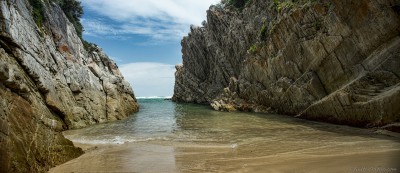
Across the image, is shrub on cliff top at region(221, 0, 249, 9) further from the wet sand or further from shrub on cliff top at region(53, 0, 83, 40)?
the wet sand

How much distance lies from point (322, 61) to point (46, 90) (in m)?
21.8

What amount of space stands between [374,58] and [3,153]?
806 inches

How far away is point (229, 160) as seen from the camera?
954 cm

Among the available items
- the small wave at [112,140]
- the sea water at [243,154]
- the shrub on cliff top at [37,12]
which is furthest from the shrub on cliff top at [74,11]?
the sea water at [243,154]

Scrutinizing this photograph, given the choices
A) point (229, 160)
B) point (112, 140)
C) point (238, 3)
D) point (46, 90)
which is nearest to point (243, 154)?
point (229, 160)

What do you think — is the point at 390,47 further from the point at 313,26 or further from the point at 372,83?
the point at 313,26

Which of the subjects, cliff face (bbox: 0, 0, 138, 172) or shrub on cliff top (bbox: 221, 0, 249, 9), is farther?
shrub on cliff top (bbox: 221, 0, 249, 9)

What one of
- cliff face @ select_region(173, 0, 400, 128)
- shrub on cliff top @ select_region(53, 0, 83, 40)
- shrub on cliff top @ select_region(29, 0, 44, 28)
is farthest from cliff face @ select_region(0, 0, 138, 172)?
cliff face @ select_region(173, 0, 400, 128)

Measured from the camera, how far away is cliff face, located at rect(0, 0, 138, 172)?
790 cm

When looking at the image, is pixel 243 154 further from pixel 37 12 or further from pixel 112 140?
pixel 37 12

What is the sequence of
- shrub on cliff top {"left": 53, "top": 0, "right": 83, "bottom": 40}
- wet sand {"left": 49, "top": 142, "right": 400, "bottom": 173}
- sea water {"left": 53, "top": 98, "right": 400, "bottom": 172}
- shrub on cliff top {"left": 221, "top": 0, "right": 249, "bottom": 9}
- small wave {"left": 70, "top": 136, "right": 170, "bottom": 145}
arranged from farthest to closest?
shrub on cliff top {"left": 221, "top": 0, "right": 249, "bottom": 9} < shrub on cliff top {"left": 53, "top": 0, "right": 83, "bottom": 40} < small wave {"left": 70, "top": 136, "right": 170, "bottom": 145} < sea water {"left": 53, "top": 98, "right": 400, "bottom": 172} < wet sand {"left": 49, "top": 142, "right": 400, "bottom": 173}

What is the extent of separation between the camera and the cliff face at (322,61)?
677 inches

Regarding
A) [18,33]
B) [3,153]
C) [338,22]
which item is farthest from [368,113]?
[18,33]

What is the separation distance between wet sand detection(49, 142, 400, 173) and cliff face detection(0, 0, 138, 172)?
1.19m
